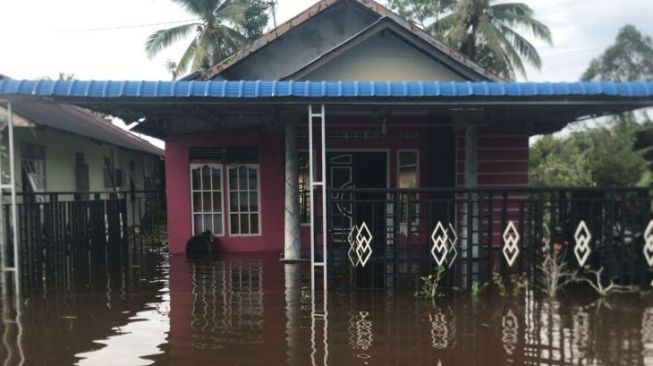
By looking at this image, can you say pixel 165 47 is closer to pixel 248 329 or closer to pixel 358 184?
pixel 358 184

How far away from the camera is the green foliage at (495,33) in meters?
19.1

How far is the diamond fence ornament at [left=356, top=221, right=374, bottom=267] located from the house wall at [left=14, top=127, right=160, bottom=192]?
6.26m

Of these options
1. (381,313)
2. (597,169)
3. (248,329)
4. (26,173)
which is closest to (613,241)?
(381,313)

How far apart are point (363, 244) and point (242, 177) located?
505 cm

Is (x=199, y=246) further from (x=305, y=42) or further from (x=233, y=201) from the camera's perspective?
(x=305, y=42)

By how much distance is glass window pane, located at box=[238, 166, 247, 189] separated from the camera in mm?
11039

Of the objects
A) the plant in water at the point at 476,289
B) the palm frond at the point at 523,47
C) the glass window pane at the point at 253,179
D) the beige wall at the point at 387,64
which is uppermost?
the palm frond at the point at 523,47

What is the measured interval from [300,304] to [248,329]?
1.13 m

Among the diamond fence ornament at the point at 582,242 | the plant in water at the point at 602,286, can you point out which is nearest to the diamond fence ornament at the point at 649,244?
the plant in water at the point at 602,286

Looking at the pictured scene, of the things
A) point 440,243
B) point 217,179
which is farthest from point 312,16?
point 440,243

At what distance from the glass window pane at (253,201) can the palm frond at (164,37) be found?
11269 millimetres

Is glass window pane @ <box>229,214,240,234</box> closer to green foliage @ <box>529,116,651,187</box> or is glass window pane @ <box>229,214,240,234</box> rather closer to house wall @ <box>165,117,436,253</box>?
house wall @ <box>165,117,436,253</box>

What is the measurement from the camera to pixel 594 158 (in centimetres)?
2252

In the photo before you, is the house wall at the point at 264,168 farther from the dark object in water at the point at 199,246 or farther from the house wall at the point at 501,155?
the house wall at the point at 501,155
